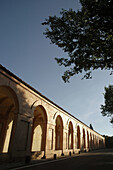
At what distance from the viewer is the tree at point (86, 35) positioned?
730 cm

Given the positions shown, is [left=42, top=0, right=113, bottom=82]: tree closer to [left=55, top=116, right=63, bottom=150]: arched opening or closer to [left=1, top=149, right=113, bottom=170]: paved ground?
[left=1, top=149, right=113, bottom=170]: paved ground

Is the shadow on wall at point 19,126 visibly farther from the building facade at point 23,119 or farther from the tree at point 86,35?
the tree at point 86,35

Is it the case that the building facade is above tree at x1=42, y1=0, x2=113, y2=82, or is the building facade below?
below

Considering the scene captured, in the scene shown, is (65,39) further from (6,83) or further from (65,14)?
(6,83)

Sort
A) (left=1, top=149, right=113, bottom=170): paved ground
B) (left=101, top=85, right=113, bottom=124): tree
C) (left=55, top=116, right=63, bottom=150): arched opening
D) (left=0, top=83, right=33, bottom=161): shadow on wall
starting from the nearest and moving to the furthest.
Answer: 1. (left=1, top=149, right=113, bottom=170): paved ground
2. (left=0, top=83, right=33, bottom=161): shadow on wall
3. (left=55, top=116, right=63, bottom=150): arched opening
4. (left=101, top=85, right=113, bottom=124): tree

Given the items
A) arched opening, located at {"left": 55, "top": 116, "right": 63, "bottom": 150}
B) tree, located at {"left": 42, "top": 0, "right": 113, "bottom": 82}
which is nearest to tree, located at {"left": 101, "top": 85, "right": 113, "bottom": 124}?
arched opening, located at {"left": 55, "top": 116, "right": 63, "bottom": 150}

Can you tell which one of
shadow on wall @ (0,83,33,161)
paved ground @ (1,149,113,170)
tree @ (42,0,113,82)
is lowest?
paved ground @ (1,149,113,170)

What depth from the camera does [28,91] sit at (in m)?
10.9

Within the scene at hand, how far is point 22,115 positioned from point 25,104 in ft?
3.08

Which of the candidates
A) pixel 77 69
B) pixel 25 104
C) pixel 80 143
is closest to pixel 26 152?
pixel 25 104

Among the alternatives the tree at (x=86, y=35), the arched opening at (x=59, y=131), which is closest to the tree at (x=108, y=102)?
the arched opening at (x=59, y=131)

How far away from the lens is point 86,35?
7902 millimetres

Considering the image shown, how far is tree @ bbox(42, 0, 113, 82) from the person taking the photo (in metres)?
7.30

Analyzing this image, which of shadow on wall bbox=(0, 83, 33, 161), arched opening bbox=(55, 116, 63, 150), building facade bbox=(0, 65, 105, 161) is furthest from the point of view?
arched opening bbox=(55, 116, 63, 150)
